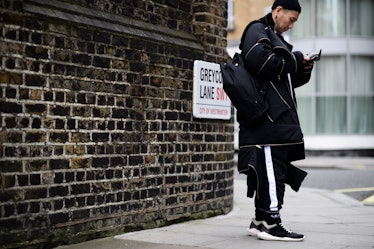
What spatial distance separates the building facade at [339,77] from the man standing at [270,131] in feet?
67.6

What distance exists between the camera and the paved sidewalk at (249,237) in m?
5.80

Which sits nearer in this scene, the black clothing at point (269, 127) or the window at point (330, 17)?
the black clothing at point (269, 127)

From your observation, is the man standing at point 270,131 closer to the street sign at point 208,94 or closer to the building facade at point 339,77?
the street sign at point 208,94

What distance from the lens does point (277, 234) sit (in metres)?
6.04

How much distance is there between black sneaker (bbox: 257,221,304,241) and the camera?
19.7ft

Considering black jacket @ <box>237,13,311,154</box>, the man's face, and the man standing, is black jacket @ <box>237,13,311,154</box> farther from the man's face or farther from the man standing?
the man's face

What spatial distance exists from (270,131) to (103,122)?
4.35 ft

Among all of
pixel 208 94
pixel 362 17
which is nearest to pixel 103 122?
pixel 208 94

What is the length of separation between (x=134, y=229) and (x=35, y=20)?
2.07 m

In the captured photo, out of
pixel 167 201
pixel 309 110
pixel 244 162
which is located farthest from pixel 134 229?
pixel 309 110

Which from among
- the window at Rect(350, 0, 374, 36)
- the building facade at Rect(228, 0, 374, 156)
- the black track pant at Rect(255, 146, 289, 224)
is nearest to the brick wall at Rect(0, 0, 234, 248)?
the black track pant at Rect(255, 146, 289, 224)

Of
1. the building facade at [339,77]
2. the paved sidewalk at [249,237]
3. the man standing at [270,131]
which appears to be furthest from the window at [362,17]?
the man standing at [270,131]

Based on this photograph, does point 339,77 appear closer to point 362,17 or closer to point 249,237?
point 362,17

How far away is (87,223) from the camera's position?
5.90 meters
